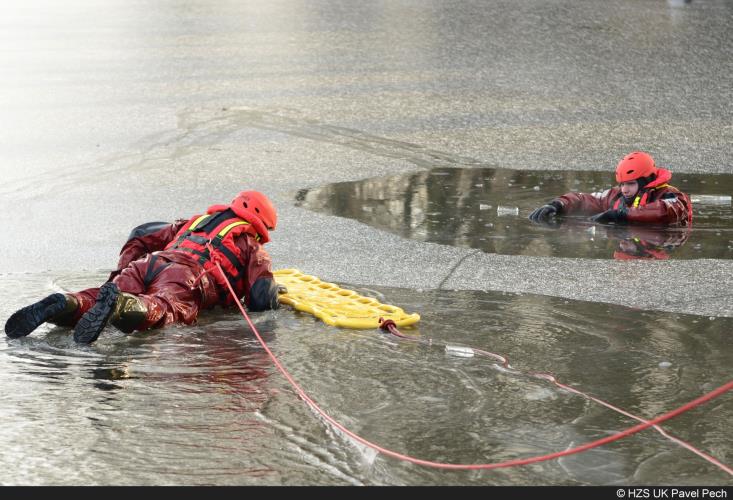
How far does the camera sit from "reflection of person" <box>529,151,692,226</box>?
9023 mm

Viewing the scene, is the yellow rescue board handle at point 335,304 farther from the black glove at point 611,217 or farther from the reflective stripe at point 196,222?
the black glove at point 611,217

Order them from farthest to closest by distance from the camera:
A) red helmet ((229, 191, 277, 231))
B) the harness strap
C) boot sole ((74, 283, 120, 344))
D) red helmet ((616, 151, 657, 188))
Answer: red helmet ((616, 151, 657, 188)) < red helmet ((229, 191, 277, 231)) < the harness strap < boot sole ((74, 283, 120, 344))

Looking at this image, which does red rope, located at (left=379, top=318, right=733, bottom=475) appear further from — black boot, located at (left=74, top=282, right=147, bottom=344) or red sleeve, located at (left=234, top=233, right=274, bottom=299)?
black boot, located at (left=74, top=282, right=147, bottom=344)

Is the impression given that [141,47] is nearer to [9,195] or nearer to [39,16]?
[39,16]

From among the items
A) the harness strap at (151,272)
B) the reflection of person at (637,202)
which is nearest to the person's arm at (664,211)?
the reflection of person at (637,202)

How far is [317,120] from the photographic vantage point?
1317cm

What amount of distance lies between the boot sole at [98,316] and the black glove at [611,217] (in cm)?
473

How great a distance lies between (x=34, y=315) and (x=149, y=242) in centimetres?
143

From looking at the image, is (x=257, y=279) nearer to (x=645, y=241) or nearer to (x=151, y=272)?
(x=151, y=272)

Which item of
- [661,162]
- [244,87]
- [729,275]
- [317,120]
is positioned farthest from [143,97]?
[729,275]

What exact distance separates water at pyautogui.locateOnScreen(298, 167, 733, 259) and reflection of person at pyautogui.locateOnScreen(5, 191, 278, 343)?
2.13m

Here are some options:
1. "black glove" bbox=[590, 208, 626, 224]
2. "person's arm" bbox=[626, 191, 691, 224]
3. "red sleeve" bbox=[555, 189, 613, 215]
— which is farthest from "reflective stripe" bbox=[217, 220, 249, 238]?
"person's arm" bbox=[626, 191, 691, 224]

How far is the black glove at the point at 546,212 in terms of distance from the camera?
924 centimetres

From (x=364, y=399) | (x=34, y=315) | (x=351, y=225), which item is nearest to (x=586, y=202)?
(x=351, y=225)
